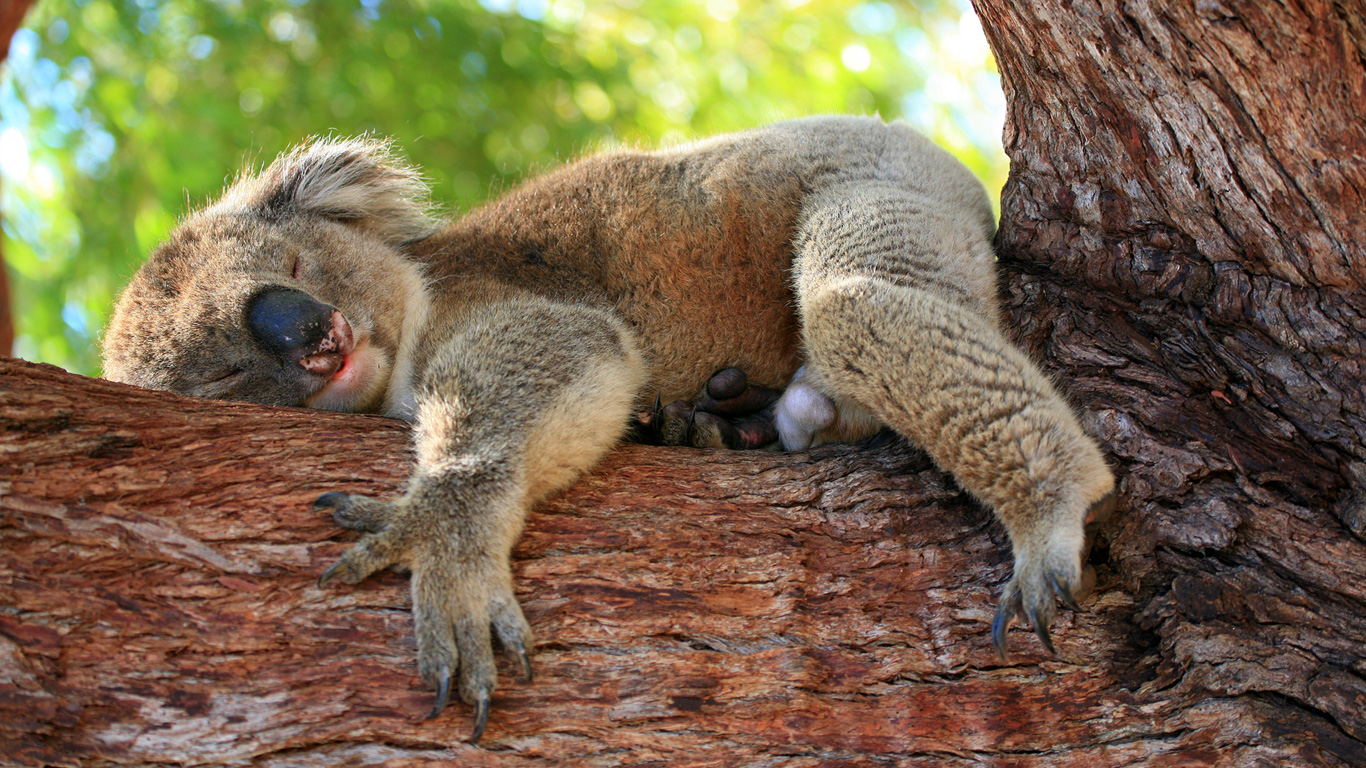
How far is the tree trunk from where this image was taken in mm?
1968

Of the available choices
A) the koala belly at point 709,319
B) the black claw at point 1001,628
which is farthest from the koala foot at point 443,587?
the koala belly at point 709,319

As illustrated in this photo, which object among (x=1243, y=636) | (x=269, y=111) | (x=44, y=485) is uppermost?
(x=269, y=111)

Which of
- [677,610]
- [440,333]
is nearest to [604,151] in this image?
[440,333]

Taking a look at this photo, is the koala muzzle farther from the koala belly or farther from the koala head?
the koala belly

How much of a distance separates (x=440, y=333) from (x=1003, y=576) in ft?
6.44

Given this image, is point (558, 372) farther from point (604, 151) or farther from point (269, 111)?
point (269, 111)

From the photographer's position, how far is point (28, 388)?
2186 millimetres

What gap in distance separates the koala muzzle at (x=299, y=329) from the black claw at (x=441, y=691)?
4.02 ft

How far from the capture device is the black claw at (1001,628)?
2207 millimetres

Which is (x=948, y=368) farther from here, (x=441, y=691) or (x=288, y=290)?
(x=288, y=290)

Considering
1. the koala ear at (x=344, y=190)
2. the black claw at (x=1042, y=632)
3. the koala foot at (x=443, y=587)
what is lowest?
the black claw at (x=1042, y=632)

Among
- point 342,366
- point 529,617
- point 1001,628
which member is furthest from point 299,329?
point 1001,628

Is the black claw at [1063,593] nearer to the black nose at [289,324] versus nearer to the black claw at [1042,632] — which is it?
the black claw at [1042,632]

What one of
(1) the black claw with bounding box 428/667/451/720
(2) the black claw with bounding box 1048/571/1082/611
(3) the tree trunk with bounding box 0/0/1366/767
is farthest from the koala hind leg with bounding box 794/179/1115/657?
(1) the black claw with bounding box 428/667/451/720
